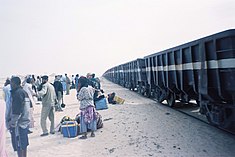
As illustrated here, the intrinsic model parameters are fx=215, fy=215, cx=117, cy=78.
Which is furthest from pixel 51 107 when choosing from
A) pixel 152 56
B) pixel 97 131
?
pixel 152 56

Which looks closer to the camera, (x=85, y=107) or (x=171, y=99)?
(x=85, y=107)

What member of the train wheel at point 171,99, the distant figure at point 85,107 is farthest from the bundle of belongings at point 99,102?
the distant figure at point 85,107

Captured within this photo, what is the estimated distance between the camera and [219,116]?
5.73 m

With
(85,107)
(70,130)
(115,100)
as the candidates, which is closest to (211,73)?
(85,107)

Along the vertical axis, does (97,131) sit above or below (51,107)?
below

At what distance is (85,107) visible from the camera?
6000 millimetres

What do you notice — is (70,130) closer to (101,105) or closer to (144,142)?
(144,142)

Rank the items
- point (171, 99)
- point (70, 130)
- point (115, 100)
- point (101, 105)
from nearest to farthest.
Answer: point (70, 130) → point (171, 99) → point (101, 105) → point (115, 100)

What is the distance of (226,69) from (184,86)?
2737mm

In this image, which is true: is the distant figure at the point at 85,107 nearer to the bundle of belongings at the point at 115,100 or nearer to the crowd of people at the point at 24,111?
the crowd of people at the point at 24,111

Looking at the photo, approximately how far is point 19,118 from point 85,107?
85.7 inches

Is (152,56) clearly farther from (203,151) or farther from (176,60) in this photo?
(203,151)

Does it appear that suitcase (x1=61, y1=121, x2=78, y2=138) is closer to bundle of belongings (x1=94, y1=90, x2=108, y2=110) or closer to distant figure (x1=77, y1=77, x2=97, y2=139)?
distant figure (x1=77, y1=77, x2=97, y2=139)

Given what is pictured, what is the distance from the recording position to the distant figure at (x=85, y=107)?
5.99m
